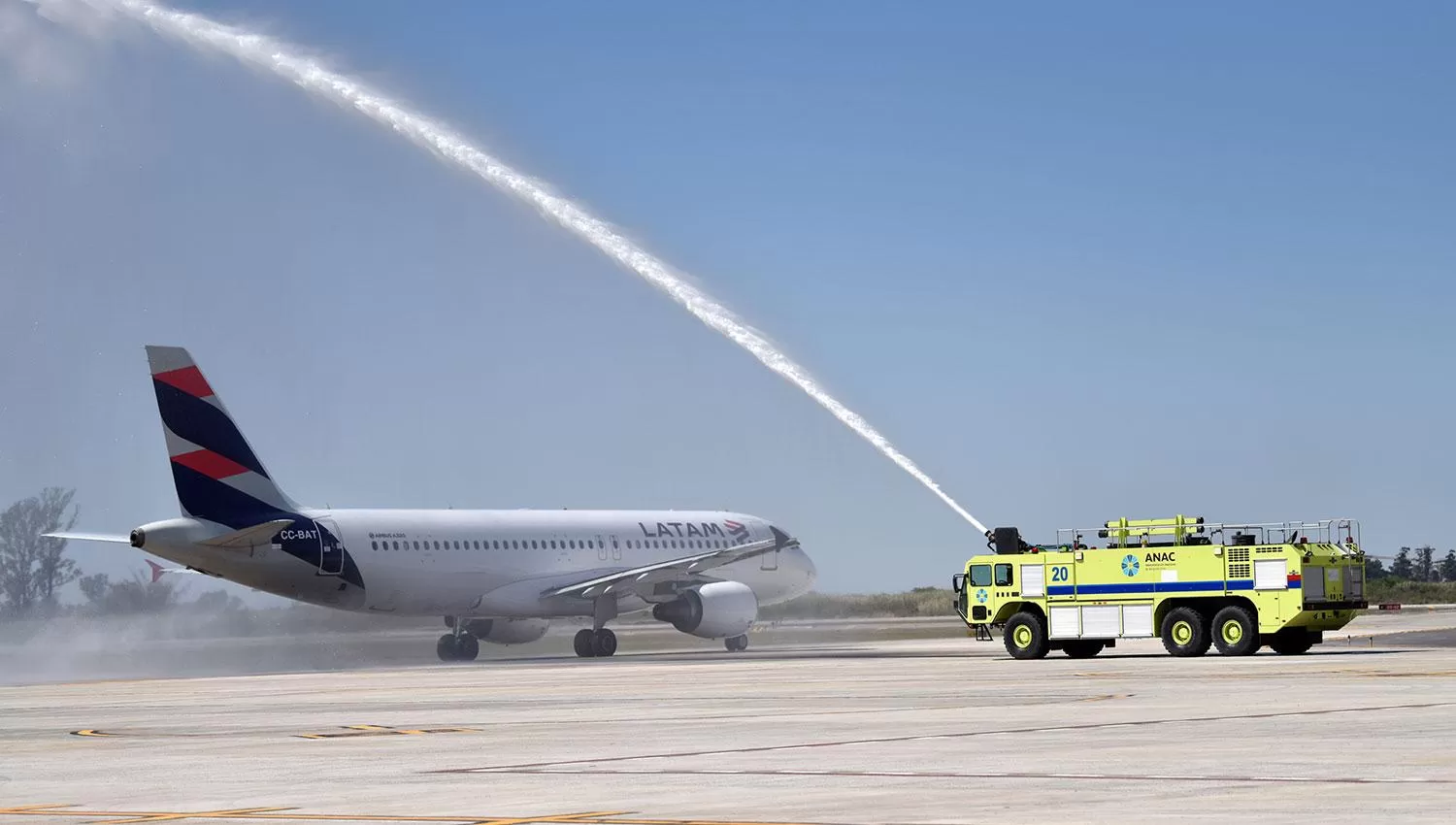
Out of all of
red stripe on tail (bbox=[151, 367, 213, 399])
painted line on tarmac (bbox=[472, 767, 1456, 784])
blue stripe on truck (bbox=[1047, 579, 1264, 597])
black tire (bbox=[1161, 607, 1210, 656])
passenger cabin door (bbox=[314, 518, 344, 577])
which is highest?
red stripe on tail (bbox=[151, 367, 213, 399])

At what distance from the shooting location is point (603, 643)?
6275 centimetres

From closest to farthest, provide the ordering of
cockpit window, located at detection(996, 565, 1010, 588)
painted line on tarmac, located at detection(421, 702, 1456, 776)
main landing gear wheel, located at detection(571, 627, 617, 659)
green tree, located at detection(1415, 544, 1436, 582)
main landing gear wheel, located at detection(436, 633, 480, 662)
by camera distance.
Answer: painted line on tarmac, located at detection(421, 702, 1456, 776), cockpit window, located at detection(996, 565, 1010, 588), main landing gear wheel, located at detection(571, 627, 617, 659), main landing gear wheel, located at detection(436, 633, 480, 662), green tree, located at detection(1415, 544, 1436, 582)

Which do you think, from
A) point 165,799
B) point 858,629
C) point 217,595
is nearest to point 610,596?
point 217,595

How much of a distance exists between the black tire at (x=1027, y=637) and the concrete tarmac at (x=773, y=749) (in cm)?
876

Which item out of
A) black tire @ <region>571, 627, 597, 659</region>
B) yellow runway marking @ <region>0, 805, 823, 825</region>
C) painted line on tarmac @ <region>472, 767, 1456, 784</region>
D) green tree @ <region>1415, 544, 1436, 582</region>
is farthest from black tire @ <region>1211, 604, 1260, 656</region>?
green tree @ <region>1415, 544, 1436, 582</region>

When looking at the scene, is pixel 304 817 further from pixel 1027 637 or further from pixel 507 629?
pixel 507 629

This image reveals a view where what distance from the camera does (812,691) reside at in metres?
32.5

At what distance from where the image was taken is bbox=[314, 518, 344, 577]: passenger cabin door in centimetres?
5584

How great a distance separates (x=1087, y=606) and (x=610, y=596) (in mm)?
19743

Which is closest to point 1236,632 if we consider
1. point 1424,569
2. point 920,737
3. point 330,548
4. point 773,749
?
point 920,737

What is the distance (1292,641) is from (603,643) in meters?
24.0

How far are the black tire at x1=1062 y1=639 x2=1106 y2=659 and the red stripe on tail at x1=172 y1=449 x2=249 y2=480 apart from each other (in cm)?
2360

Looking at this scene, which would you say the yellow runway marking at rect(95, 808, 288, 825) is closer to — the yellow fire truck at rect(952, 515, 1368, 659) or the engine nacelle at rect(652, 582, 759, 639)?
the yellow fire truck at rect(952, 515, 1368, 659)

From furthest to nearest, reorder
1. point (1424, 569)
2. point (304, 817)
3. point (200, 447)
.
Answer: point (1424, 569) < point (200, 447) < point (304, 817)
